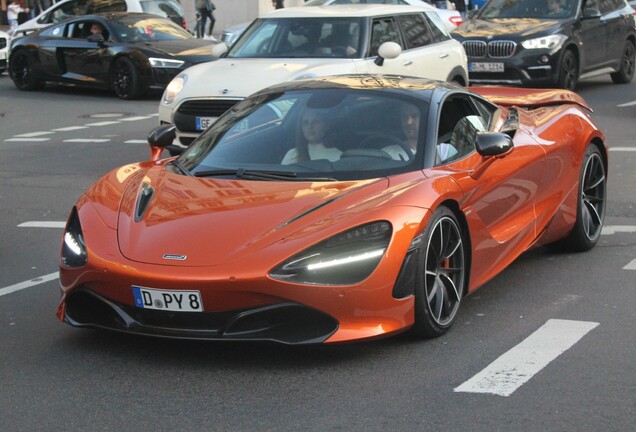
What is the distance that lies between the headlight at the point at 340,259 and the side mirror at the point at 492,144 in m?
1.26

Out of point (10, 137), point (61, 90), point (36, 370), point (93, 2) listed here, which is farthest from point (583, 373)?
point (93, 2)

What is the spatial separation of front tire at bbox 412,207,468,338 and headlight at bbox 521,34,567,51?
13.0 meters

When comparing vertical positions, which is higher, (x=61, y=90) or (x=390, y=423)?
(x=390, y=423)

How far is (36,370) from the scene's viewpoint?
598cm

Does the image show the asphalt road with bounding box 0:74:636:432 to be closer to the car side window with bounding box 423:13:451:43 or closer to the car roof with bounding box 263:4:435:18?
the car roof with bounding box 263:4:435:18

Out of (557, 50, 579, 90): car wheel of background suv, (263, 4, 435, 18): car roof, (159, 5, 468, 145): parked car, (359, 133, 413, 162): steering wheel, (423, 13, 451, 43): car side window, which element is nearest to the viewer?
(359, 133, 413, 162): steering wheel

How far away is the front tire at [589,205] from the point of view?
836cm

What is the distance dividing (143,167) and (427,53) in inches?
323

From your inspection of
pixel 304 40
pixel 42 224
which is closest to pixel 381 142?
pixel 42 224

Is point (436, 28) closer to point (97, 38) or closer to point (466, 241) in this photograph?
point (97, 38)

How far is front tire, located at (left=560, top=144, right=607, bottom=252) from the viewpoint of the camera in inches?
329

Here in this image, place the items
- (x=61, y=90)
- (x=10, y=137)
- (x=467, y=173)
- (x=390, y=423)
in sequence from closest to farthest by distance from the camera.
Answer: (x=390, y=423) → (x=467, y=173) → (x=10, y=137) → (x=61, y=90)

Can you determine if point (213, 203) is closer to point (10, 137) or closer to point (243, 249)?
point (243, 249)

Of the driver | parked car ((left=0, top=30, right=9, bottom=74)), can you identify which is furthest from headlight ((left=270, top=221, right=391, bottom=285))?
parked car ((left=0, top=30, right=9, bottom=74))
